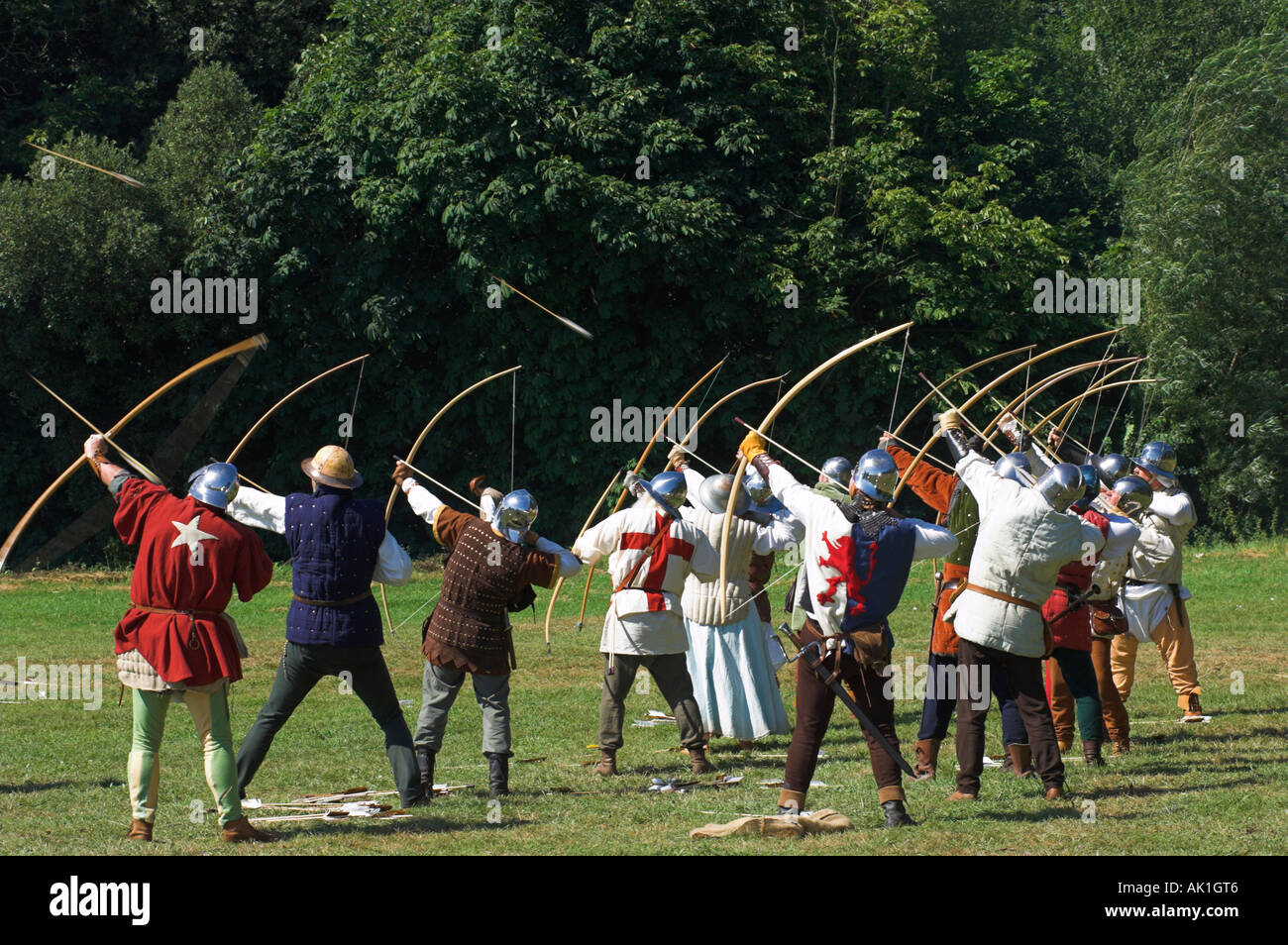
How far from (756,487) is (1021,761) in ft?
8.14

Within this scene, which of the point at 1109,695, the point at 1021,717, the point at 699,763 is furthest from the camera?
the point at 1109,695

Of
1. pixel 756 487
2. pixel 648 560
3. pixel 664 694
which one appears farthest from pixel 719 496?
pixel 664 694

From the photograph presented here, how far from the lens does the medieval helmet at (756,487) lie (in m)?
9.49

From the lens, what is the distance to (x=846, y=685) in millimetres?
7434

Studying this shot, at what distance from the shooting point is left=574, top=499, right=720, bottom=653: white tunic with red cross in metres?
8.94

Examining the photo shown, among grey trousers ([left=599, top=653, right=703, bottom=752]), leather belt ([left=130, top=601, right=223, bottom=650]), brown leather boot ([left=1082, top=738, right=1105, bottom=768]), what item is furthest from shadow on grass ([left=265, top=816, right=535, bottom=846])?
brown leather boot ([left=1082, top=738, right=1105, bottom=768])

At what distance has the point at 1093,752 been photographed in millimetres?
8672

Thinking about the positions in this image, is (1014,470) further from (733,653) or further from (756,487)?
(733,653)

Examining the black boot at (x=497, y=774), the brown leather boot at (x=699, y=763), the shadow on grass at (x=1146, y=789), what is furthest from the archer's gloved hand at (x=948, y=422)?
the black boot at (x=497, y=774)

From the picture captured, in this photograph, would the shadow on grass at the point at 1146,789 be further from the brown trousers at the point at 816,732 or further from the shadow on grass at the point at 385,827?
the shadow on grass at the point at 385,827

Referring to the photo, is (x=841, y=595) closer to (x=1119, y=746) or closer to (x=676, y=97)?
(x=1119, y=746)

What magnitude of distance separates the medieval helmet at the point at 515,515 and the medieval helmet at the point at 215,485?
151cm

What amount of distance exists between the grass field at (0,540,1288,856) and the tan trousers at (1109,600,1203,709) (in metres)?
0.30

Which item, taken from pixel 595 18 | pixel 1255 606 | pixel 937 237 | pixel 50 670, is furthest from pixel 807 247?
pixel 50 670
